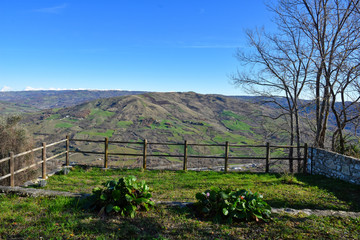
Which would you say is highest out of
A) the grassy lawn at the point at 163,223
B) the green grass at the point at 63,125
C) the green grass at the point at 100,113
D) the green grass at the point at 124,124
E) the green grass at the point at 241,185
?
the green grass at the point at 100,113

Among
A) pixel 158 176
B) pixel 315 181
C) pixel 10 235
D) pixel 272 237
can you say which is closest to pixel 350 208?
pixel 315 181

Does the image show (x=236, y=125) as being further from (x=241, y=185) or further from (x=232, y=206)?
(x=232, y=206)

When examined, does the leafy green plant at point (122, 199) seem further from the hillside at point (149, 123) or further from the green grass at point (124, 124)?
the green grass at point (124, 124)

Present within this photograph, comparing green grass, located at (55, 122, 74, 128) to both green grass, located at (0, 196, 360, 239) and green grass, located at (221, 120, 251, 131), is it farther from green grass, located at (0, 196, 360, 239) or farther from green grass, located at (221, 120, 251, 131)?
green grass, located at (0, 196, 360, 239)

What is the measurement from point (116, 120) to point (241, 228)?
75.3 meters

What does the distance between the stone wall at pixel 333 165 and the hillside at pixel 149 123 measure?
1173 inches

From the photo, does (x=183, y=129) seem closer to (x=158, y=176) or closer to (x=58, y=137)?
(x=58, y=137)

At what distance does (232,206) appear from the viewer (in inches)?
160

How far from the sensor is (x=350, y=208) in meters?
5.73

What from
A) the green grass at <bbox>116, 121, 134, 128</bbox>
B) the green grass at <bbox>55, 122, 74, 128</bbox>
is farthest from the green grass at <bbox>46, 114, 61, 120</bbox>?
the green grass at <bbox>116, 121, 134, 128</bbox>

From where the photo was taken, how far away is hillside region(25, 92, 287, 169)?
5712cm

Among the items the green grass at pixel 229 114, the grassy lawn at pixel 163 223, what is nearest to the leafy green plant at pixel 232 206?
the grassy lawn at pixel 163 223

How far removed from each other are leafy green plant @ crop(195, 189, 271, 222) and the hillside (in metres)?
35.8

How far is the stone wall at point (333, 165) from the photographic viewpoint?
24.2 feet
